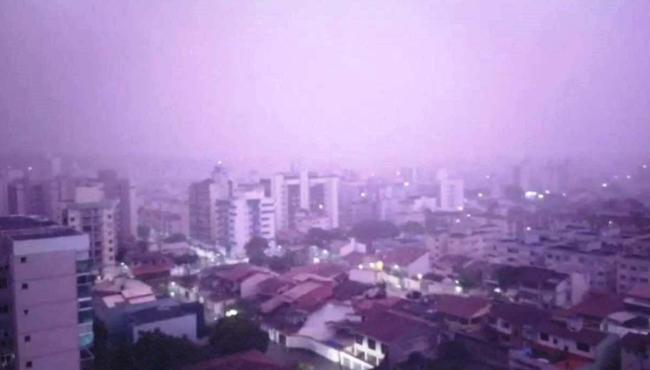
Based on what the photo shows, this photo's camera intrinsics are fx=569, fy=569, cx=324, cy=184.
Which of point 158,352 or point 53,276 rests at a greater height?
point 53,276

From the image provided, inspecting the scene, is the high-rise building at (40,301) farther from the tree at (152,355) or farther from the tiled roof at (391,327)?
the tiled roof at (391,327)

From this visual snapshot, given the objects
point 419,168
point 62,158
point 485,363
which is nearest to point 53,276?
point 485,363

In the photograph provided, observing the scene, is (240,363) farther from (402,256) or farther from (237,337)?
(402,256)

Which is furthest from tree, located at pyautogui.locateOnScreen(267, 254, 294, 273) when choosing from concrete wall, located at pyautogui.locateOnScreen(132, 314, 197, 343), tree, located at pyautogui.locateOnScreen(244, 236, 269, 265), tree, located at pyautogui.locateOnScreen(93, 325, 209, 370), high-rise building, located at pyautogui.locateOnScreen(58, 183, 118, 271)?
tree, located at pyautogui.locateOnScreen(93, 325, 209, 370)

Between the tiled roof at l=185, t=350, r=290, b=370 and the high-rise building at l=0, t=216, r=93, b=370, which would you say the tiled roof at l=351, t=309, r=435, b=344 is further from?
the high-rise building at l=0, t=216, r=93, b=370

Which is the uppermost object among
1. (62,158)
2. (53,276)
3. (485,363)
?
(62,158)

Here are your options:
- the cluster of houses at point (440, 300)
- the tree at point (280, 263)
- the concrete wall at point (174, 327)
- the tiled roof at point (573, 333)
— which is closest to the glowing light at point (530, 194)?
the cluster of houses at point (440, 300)

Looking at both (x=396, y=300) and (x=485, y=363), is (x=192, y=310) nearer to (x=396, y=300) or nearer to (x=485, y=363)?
(x=396, y=300)
